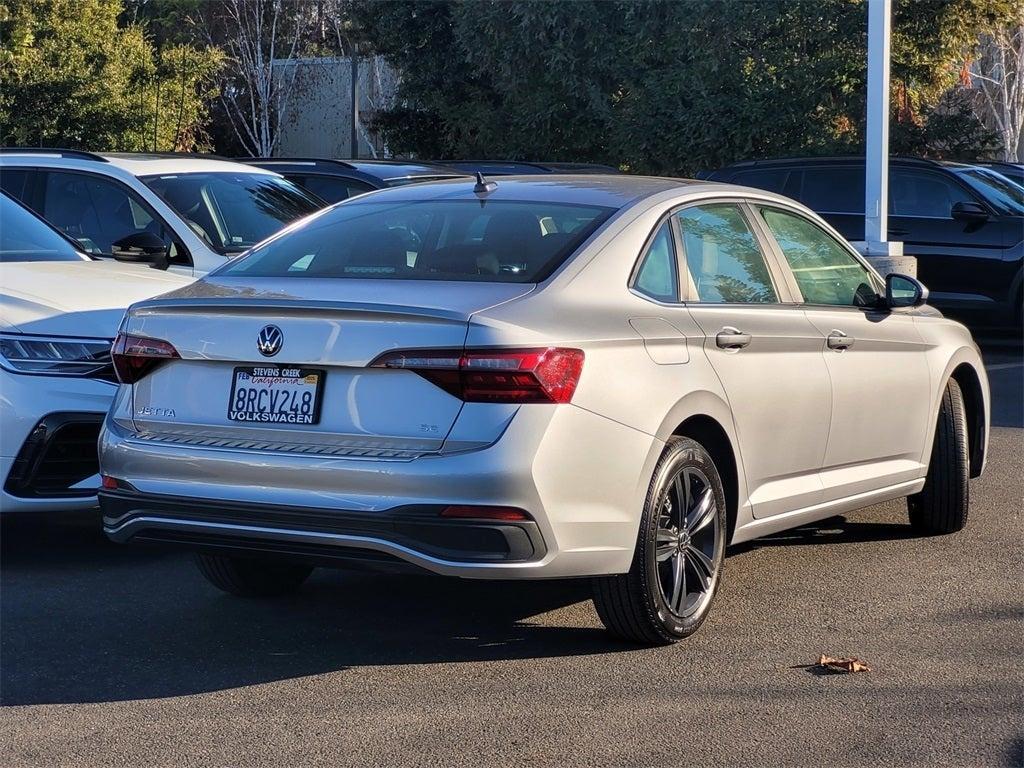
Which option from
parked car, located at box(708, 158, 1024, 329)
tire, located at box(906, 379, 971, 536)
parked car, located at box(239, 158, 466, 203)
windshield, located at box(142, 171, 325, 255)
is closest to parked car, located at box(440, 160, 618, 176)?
parked car, located at box(239, 158, 466, 203)

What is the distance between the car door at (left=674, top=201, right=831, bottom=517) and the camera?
223 inches

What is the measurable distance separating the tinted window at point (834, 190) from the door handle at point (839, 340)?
10588 millimetres

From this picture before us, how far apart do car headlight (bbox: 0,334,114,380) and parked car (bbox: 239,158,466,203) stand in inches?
227

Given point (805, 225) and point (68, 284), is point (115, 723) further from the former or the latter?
point (805, 225)

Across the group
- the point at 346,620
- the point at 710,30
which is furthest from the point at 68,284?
the point at 710,30

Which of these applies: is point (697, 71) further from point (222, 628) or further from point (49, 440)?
point (222, 628)

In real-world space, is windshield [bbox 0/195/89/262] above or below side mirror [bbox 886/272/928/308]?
above

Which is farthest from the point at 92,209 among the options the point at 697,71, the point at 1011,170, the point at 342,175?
the point at 697,71

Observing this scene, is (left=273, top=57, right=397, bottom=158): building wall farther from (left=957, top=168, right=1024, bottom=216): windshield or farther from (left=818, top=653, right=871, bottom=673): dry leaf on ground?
(left=818, top=653, right=871, bottom=673): dry leaf on ground

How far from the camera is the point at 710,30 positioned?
24078 millimetres

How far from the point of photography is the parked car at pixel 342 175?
41.1 feet

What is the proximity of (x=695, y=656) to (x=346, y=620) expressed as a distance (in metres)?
Result: 1.39

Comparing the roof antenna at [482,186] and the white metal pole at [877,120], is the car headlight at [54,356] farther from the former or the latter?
the white metal pole at [877,120]

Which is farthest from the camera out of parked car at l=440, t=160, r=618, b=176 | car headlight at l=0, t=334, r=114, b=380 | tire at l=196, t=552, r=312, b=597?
parked car at l=440, t=160, r=618, b=176
